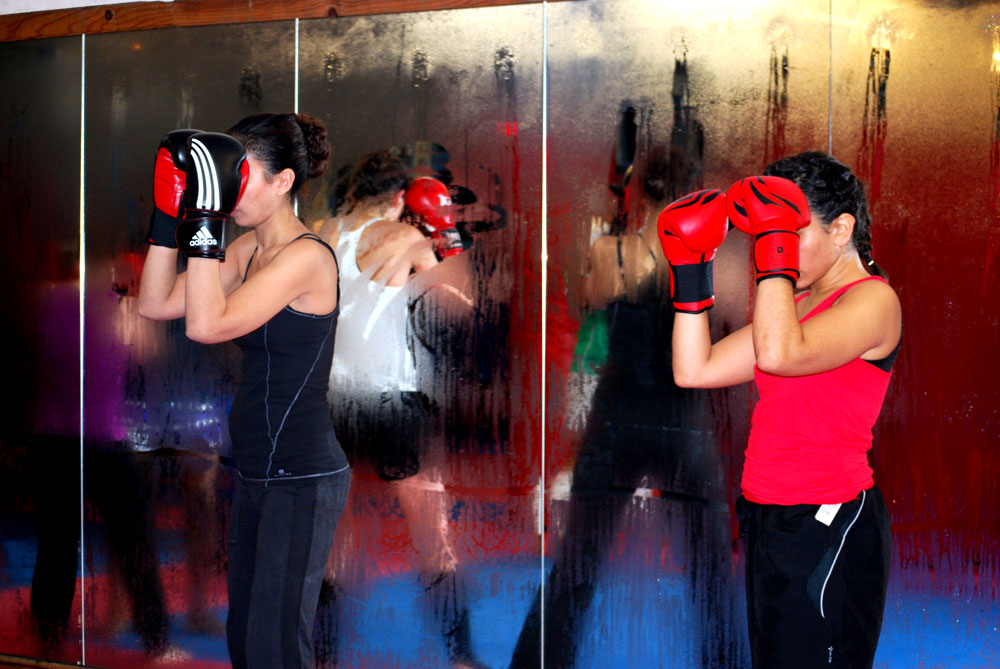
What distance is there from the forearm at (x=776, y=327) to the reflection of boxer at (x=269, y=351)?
0.88m

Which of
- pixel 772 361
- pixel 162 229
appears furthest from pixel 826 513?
pixel 162 229

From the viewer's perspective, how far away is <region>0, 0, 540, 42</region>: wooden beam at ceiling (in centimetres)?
236

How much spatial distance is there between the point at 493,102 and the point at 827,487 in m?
1.42

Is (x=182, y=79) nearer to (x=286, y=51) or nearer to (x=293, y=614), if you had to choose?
(x=286, y=51)

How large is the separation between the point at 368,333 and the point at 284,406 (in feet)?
2.52

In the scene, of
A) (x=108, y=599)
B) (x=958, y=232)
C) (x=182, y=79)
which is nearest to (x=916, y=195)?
(x=958, y=232)

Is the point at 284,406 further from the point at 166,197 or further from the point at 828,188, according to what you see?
the point at 828,188

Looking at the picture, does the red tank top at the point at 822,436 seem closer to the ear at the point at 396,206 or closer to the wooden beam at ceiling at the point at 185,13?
the ear at the point at 396,206

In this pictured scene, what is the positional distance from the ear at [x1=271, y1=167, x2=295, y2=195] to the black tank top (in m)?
0.28

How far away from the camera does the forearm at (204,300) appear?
62.3 inches

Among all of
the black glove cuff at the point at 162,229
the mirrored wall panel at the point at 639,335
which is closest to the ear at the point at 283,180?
the black glove cuff at the point at 162,229

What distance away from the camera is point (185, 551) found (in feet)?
8.34

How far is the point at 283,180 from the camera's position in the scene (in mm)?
1737

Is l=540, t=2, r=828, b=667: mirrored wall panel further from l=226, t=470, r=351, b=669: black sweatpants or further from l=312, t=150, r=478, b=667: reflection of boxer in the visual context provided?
l=226, t=470, r=351, b=669: black sweatpants
